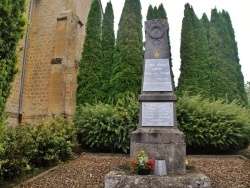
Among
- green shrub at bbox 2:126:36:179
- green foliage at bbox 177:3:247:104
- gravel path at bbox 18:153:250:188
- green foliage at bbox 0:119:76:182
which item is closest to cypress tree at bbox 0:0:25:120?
green foliage at bbox 0:119:76:182

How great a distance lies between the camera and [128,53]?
1266 cm

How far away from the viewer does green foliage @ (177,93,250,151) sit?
26.9 feet

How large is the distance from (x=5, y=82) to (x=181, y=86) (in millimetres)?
9648

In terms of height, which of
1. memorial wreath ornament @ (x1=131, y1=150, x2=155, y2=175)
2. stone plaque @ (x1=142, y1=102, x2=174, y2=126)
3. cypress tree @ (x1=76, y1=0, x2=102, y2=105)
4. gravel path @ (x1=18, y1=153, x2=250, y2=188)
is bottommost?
gravel path @ (x1=18, y1=153, x2=250, y2=188)

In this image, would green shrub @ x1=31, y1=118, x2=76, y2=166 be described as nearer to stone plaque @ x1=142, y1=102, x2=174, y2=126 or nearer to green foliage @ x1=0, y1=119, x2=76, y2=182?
green foliage @ x1=0, y1=119, x2=76, y2=182

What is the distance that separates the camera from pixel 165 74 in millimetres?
6184

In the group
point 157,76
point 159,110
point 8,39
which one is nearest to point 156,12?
point 157,76

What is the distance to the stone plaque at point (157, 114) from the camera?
5887mm

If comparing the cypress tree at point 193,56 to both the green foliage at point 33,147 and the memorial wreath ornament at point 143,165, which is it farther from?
the memorial wreath ornament at point 143,165

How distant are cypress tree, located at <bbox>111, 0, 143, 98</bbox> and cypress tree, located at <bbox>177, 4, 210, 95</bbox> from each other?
223 cm

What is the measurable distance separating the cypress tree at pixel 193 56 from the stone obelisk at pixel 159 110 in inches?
251

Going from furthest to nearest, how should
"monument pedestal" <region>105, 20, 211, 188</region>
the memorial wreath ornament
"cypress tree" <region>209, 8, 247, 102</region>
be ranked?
"cypress tree" <region>209, 8, 247, 102</region>, "monument pedestal" <region>105, 20, 211, 188</region>, the memorial wreath ornament

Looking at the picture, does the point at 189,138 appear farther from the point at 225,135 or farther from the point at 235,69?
the point at 235,69

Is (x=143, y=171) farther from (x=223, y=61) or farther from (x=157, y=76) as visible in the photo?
(x=223, y=61)
